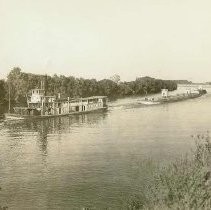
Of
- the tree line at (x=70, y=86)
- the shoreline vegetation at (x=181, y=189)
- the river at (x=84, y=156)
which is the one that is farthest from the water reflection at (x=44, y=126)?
the shoreline vegetation at (x=181, y=189)

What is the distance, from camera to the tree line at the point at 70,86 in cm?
1814

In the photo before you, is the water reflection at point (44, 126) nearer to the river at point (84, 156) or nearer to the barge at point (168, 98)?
the river at point (84, 156)

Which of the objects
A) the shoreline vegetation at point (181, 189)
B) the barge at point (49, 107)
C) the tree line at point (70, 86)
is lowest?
the shoreline vegetation at point (181, 189)

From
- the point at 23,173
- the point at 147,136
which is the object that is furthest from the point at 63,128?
the point at 23,173

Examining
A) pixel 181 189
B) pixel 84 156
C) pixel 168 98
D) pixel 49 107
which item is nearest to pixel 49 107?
pixel 49 107

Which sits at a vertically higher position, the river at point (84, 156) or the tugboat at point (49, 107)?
the tugboat at point (49, 107)

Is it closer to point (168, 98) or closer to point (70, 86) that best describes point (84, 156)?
point (70, 86)

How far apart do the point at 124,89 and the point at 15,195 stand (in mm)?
18205

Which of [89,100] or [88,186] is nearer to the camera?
[88,186]

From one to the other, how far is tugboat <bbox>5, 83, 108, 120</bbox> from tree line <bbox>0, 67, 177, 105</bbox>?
1.70 ft

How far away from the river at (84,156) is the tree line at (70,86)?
1.81 m

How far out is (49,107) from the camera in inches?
847

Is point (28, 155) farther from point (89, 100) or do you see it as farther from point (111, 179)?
point (89, 100)

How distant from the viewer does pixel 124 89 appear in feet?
85.7
